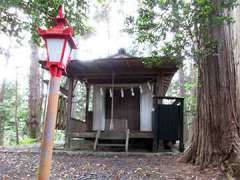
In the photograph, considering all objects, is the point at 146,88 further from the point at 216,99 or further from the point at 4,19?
the point at 4,19

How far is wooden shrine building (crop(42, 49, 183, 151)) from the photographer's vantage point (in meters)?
7.82

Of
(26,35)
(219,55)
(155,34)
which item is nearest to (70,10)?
(26,35)

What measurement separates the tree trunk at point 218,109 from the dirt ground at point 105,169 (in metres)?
0.32

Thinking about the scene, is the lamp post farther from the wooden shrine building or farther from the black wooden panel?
the black wooden panel

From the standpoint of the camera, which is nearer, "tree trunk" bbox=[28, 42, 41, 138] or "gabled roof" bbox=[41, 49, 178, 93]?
"gabled roof" bbox=[41, 49, 178, 93]

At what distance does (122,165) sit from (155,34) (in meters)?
2.81

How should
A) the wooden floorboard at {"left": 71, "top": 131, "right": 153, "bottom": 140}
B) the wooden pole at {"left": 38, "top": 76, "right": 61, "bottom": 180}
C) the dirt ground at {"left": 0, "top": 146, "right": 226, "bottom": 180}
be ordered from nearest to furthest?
the wooden pole at {"left": 38, "top": 76, "right": 61, "bottom": 180}, the dirt ground at {"left": 0, "top": 146, "right": 226, "bottom": 180}, the wooden floorboard at {"left": 71, "top": 131, "right": 153, "bottom": 140}

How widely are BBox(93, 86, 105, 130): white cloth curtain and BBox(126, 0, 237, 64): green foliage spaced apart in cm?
467

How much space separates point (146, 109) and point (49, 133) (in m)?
7.42

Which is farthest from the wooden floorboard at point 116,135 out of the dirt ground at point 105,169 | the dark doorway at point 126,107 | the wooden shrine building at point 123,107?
the dirt ground at point 105,169

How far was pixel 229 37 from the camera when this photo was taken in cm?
550

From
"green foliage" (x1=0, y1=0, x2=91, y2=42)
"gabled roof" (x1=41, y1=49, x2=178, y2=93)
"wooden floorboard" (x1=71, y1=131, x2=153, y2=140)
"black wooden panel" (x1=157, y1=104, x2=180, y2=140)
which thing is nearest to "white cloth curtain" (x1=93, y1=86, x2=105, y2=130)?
"gabled roof" (x1=41, y1=49, x2=178, y2=93)

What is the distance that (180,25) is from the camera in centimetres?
483

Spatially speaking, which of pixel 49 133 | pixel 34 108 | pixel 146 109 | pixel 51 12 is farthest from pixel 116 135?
pixel 49 133
